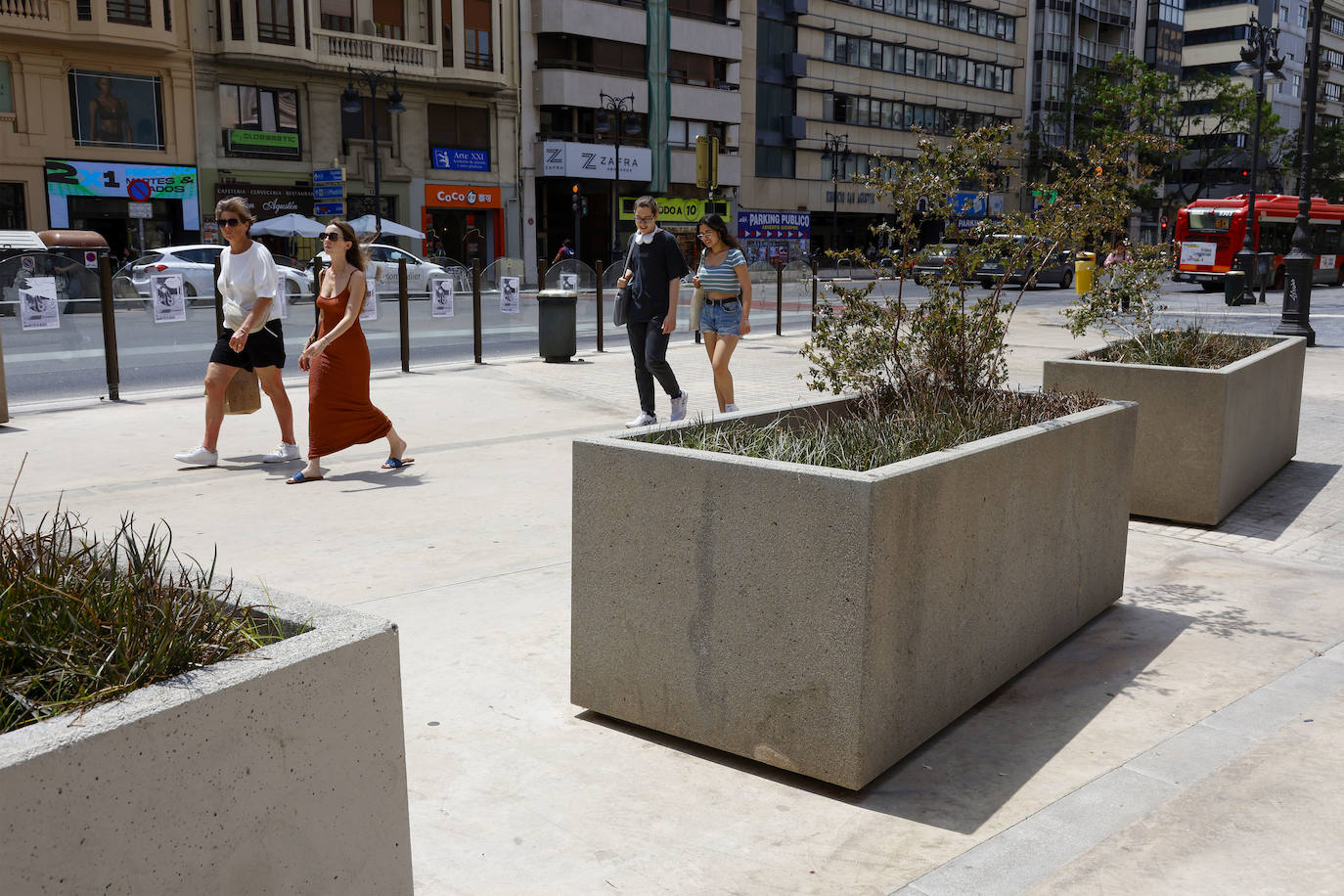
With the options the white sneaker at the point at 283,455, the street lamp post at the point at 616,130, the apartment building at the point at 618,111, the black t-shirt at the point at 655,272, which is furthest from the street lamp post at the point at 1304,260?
the street lamp post at the point at 616,130

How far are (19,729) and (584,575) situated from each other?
2260 mm

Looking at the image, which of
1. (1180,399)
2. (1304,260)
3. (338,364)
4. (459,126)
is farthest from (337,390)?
(459,126)

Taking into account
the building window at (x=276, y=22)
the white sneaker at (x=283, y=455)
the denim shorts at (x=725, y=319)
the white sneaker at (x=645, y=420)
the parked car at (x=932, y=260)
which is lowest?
the white sneaker at (x=283, y=455)

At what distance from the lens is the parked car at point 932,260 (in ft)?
17.8

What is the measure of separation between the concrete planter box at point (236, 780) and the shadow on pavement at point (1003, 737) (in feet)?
5.01

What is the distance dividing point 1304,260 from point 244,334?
14.7 m

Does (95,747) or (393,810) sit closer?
(95,747)

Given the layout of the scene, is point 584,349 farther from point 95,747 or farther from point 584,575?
point 95,747

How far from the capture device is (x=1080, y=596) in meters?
5.05

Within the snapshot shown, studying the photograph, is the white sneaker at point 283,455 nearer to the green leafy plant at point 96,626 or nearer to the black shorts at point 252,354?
the black shorts at point 252,354

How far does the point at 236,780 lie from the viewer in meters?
2.19

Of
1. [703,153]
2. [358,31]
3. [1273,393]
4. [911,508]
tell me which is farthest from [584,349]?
[358,31]

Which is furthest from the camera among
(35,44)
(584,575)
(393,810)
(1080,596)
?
(35,44)

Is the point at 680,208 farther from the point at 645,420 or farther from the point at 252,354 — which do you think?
the point at 252,354
